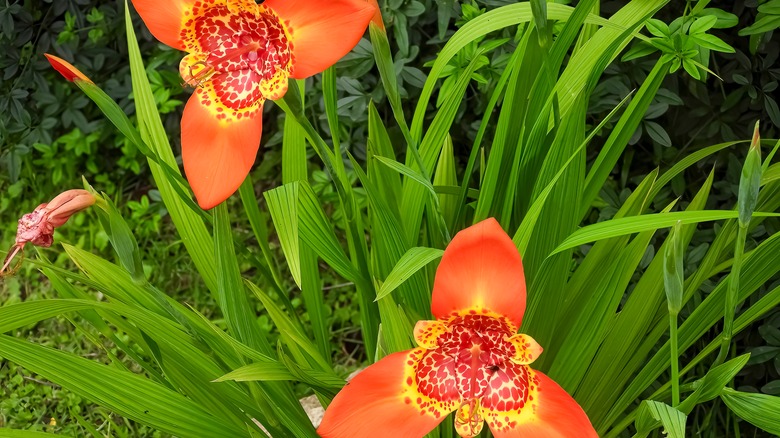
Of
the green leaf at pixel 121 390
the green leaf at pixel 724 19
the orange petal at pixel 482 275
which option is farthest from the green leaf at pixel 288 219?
the green leaf at pixel 724 19

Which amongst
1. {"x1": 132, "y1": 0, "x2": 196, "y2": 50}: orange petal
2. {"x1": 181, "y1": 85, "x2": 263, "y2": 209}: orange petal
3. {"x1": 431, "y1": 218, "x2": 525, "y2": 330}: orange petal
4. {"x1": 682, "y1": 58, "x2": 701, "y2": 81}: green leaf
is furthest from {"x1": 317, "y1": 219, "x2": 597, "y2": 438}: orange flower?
{"x1": 682, "y1": 58, "x2": 701, "y2": 81}: green leaf

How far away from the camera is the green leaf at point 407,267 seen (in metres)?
0.91

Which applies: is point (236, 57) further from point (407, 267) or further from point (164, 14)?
point (407, 267)

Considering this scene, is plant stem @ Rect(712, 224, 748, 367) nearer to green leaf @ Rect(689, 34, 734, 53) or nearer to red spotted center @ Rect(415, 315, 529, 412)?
red spotted center @ Rect(415, 315, 529, 412)

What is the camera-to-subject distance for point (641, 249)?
116 centimetres

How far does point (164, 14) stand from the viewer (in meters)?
0.99

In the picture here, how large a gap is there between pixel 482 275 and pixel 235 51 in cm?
39

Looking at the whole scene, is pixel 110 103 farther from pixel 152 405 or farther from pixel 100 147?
pixel 100 147

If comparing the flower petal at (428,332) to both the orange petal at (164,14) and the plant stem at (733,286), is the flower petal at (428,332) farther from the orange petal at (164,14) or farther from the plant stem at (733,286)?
the orange petal at (164,14)

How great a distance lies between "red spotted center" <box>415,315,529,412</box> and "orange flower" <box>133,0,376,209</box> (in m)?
0.29

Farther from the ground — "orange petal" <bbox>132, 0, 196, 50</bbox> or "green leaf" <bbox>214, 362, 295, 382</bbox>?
"orange petal" <bbox>132, 0, 196, 50</bbox>

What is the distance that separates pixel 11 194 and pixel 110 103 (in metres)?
1.51

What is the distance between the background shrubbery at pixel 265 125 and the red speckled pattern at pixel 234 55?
50 cm

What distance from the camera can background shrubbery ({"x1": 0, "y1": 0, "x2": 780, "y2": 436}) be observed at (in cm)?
147
